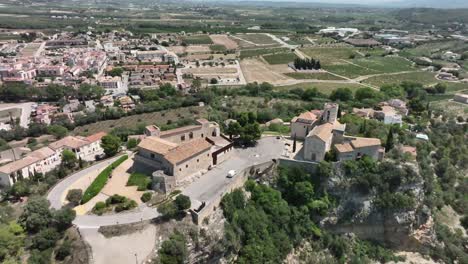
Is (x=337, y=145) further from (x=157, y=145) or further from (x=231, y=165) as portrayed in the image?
(x=157, y=145)

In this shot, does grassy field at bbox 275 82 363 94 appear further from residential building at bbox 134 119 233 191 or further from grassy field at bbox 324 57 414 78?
residential building at bbox 134 119 233 191

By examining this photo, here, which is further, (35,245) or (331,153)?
(331,153)

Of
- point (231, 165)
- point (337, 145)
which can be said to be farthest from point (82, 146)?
point (337, 145)

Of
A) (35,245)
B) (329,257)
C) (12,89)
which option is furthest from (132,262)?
(12,89)

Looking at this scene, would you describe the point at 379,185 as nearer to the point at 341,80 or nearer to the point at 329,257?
the point at 329,257

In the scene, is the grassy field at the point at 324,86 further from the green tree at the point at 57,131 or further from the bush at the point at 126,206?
the bush at the point at 126,206

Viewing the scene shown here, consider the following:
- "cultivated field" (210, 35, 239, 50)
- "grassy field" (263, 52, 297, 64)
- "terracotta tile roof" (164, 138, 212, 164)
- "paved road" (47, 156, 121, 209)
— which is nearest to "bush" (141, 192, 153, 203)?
"terracotta tile roof" (164, 138, 212, 164)
